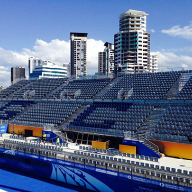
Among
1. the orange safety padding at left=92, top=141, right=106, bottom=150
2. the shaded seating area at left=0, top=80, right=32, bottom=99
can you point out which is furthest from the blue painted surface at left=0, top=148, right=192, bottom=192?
the shaded seating area at left=0, top=80, right=32, bottom=99

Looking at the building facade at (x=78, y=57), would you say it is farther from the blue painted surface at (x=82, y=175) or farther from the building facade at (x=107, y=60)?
the blue painted surface at (x=82, y=175)

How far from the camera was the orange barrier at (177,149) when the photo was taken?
86.1 feet

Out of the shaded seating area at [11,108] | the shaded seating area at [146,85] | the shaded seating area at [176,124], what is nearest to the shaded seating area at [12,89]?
the shaded seating area at [11,108]

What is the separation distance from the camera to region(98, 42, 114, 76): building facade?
16725 centimetres

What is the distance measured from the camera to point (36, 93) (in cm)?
5538

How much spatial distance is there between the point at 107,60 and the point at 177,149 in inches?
5702

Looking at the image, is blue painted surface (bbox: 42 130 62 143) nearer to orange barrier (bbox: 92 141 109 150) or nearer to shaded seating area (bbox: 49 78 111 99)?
orange barrier (bbox: 92 141 109 150)

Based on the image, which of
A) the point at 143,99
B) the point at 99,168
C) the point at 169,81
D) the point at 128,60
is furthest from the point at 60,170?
the point at 128,60

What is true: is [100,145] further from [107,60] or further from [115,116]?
[107,60]

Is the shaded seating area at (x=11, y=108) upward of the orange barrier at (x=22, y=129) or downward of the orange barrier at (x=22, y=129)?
upward

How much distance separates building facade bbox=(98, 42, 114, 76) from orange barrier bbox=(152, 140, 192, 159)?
138 metres

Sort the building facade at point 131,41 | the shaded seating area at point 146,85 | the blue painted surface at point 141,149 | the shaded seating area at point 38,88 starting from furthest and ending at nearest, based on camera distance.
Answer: the building facade at point 131,41 < the shaded seating area at point 38,88 < the shaded seating area at point 146,85 < the blue painted surface at point 141,149

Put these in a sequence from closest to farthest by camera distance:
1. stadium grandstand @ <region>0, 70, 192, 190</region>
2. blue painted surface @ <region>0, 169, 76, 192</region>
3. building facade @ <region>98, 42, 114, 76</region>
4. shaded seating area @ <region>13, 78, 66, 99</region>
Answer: blue painted surface @ <region>0, 169, 76, 192</region> < stadium grandstand @ <region>0, 70, 192, 190</region> < shaded seating area @ <region>13, 78, 66, 99</region> < building facade @ <region>98, 42, 114, 76</region>

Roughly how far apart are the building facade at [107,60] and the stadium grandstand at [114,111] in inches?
4437
